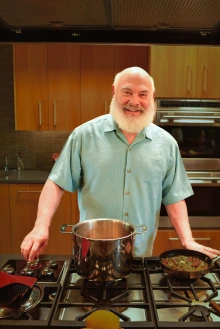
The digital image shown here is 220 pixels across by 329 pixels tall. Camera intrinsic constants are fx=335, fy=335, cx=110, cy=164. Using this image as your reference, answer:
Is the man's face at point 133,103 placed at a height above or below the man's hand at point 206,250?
above

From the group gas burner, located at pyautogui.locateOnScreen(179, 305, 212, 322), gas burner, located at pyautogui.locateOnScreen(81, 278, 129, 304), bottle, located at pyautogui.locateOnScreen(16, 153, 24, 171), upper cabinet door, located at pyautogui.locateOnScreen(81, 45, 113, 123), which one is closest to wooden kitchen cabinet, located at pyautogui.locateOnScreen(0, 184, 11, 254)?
bottle, located at pyautogui.locateOnScreen(16, 153, 24, 171)

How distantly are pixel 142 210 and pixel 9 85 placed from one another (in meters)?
2.23

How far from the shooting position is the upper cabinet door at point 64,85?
290cm

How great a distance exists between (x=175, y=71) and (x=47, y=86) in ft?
3.65

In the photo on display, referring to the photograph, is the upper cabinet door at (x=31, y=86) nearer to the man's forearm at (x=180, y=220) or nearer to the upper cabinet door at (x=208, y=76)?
the upper cabinet door at (x=208, y=76)

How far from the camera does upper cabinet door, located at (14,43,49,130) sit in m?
2.89

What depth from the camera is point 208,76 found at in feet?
8.93

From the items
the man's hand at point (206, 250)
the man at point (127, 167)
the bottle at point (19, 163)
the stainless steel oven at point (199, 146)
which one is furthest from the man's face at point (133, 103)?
the bottle at point (19, 163)

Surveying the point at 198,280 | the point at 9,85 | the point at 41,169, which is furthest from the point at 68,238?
the point at 198,280

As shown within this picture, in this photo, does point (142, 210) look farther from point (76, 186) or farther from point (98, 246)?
point (98, 246)

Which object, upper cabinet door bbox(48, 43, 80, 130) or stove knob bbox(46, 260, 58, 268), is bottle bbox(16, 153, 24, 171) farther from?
stove knob bbox(46, 260, 58, 268)

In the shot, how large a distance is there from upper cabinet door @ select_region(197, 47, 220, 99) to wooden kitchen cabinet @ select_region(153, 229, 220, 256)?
1124 mm

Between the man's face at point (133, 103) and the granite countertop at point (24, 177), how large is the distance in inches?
57.2

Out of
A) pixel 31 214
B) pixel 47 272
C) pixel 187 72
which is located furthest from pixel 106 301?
pixel 187 72
